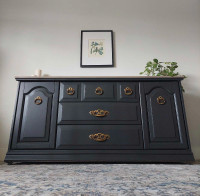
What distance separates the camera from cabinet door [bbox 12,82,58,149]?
1.01 meters

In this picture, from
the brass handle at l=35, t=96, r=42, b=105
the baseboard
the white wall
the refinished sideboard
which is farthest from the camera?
the white wall

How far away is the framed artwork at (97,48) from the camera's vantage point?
5.22 feet

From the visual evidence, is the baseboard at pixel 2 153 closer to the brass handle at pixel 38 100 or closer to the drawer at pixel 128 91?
the brass handle at pixel 38 100

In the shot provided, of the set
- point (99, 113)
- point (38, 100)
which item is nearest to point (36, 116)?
point (38, 100)

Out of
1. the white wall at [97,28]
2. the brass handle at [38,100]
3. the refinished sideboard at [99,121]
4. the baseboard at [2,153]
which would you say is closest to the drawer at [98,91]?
the refinished sideboard at [99,121]

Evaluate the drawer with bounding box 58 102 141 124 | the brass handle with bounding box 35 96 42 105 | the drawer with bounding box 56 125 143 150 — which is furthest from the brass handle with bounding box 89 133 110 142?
the brass handle with bounding box 35 96 42 105

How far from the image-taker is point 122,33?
5.50ft

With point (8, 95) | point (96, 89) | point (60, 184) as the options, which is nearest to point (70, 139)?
point (96, 89)

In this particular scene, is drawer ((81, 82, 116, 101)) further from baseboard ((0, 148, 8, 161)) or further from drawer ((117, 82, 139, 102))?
baseboard ((0, 148, 8, 161))

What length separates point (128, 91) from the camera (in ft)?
3.68

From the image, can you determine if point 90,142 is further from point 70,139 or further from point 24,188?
point 24,188

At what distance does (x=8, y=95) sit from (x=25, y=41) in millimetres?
622

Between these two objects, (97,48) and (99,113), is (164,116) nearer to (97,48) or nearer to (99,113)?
(99,113)

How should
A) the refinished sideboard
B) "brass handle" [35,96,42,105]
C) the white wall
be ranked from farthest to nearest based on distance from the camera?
1. the white wall
2. "brass handle" [35,96,42,105]
3. the refinished sideboard
